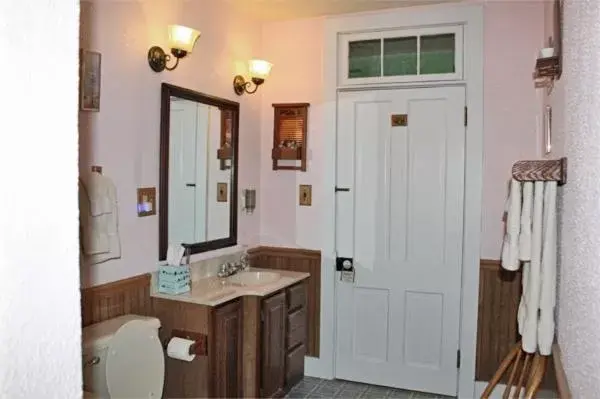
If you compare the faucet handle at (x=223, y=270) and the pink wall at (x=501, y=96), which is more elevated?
the pink wall at (x=501, y=96)

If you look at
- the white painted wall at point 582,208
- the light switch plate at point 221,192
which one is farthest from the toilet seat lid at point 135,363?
the white painted wall at point 582,208

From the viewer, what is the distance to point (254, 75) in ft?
11.9

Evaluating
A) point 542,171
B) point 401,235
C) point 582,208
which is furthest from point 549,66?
point 401,235

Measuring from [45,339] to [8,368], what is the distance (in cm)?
5

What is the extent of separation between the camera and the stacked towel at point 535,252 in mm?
1875

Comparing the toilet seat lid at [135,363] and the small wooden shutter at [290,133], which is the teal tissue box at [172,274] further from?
the small wooden shutter at [290,133]

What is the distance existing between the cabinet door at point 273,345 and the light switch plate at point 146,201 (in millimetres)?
860

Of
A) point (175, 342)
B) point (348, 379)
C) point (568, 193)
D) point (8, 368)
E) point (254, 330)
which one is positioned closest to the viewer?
point (8, 368)

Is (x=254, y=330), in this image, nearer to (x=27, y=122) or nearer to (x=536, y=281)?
(x=536, y=281)

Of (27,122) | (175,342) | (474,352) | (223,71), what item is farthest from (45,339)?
(474,352)

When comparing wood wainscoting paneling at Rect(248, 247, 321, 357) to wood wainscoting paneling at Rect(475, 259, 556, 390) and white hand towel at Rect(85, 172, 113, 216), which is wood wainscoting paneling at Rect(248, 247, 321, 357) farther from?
white hand towel at Rect(85, 172, 113, 216)

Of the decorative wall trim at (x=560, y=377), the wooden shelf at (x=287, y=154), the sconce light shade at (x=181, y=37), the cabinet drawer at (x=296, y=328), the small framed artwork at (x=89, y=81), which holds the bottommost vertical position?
the cabinet drawer at (x=296, y=328)

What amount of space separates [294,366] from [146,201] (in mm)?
1577

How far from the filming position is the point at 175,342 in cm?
260
